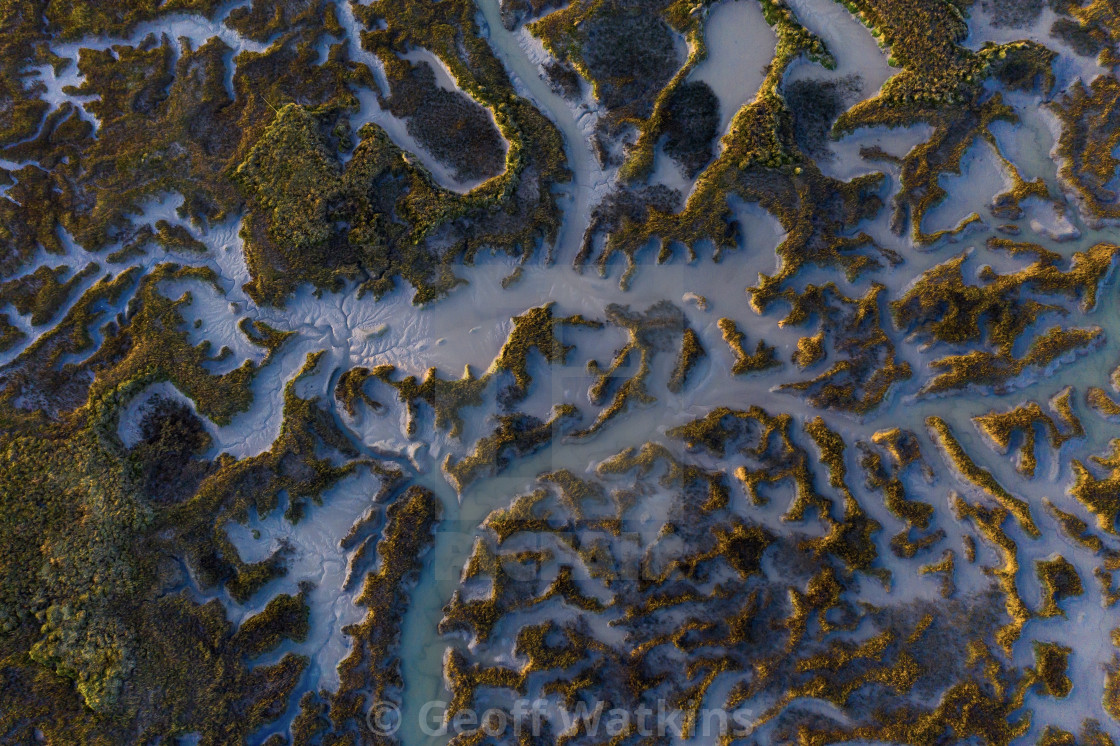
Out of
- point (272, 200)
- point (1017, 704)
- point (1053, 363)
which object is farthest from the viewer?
point (272, 200)

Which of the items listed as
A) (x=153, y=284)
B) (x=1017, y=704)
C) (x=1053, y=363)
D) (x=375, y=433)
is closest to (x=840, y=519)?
(x=1017, y=704)

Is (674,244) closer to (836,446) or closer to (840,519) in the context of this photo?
(836,446)

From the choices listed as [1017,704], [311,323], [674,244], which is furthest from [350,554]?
[1017,704]

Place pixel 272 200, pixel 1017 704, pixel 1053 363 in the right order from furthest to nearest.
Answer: pixel 272 200, pixel 1053 363, pixel 1017 704

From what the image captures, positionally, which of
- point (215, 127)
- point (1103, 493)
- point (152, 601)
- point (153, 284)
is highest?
point (215, 127)

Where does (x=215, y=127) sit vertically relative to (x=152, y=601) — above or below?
above

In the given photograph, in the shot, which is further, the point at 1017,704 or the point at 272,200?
the point at 272,200

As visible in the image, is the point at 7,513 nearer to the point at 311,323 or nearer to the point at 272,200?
the point at 311,323
